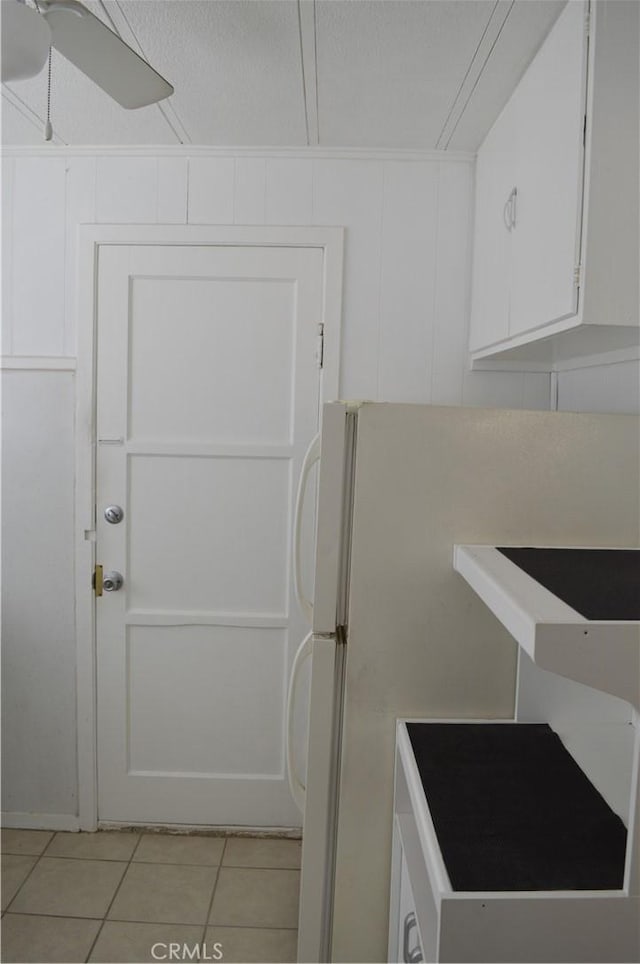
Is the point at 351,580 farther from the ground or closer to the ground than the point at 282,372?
closer to the ground

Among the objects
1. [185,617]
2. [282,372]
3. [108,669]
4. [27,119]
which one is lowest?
[108,669]

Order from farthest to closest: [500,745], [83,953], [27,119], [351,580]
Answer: [27,119] < [83,953] < [351,580] < [500,745]

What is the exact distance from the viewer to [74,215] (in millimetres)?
2557

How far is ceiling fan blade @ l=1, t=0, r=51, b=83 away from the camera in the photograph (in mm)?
1187

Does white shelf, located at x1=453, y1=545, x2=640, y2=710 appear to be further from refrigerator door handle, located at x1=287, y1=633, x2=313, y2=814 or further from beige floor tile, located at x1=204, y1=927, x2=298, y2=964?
beige floor tile, located at x1=204, y1=927, x2=298, y2=964

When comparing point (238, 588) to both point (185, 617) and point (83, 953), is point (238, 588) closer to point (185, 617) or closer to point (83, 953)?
point (185, 617)

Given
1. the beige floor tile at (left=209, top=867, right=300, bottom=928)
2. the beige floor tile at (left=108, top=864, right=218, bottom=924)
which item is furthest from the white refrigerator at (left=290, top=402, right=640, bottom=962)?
the beige floor tile at (left=108, top=864, right=218, bottom=924)

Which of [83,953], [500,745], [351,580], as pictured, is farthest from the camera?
[83,953]

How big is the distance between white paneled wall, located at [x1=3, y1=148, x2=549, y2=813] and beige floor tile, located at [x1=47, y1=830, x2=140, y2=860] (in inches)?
32.8

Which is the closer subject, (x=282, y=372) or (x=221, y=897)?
(x=221, y=897)

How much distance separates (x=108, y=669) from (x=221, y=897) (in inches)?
33.4

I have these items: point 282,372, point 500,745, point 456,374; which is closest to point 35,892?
point 500,745

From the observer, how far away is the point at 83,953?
2057 millimetres

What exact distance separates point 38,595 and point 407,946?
1.79 metres
